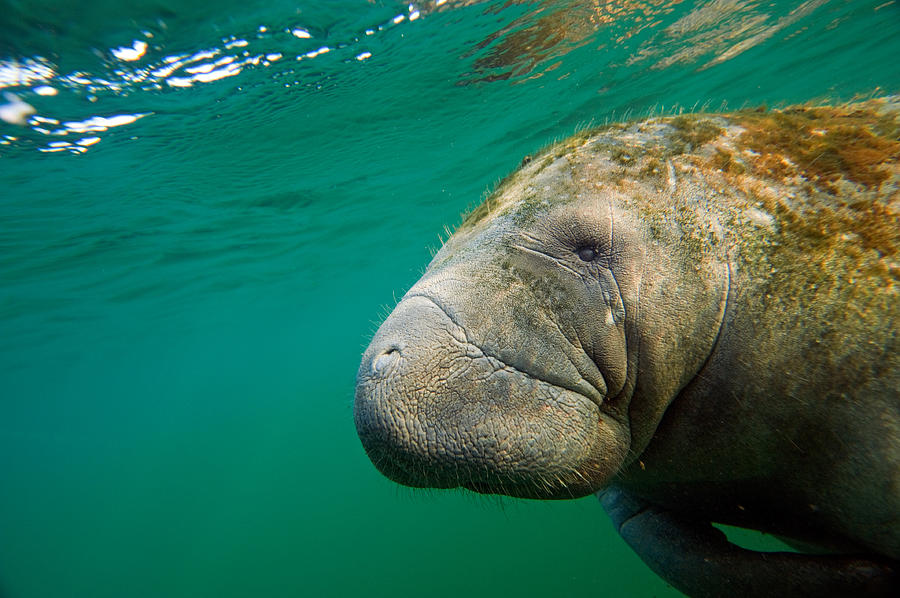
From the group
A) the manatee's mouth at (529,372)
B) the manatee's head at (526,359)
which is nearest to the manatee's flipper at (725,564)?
the manatee's head at (526,359)

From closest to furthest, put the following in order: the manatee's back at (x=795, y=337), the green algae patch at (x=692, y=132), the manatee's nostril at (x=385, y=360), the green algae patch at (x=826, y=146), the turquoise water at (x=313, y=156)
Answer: the manatee's back at (x=795, y=337) < the manatee's nostril at (x=385, y=360) < the green algae patch at (x=826, y=146) < the green algae patch at (x=692, y=132) < the turquoise water at (x=313, y=156)

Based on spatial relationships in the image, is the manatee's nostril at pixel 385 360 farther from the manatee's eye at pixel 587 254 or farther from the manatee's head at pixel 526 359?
the manatee's eye at pixel 587 254

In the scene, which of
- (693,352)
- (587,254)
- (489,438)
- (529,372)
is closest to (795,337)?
(693,352)

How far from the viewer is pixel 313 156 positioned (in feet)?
43.2

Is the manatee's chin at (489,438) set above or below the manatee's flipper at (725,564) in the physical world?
above

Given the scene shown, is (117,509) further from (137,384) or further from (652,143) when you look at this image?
(652,143)

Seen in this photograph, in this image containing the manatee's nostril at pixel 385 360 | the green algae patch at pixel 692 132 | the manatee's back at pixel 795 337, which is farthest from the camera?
the green algae patch at pixel 692 132

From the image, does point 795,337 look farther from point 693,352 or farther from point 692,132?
point 692,132

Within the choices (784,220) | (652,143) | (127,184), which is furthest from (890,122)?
(127,184)

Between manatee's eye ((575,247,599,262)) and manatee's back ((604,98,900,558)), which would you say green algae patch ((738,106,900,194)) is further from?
manatee's eye ((575,247,599,262))

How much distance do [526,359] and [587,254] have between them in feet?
1.45

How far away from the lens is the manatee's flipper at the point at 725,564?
4.75ft

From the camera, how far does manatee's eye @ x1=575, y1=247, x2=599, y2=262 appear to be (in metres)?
1.66

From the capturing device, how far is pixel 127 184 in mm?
11188
